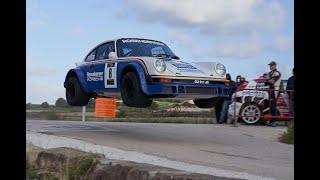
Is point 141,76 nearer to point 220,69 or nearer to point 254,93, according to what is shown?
point 220,69

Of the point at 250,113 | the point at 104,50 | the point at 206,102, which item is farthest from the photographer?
the point at 250,113

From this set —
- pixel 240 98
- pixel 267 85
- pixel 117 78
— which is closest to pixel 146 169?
pixel 117 78

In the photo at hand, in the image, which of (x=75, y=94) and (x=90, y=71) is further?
(x=90, y=71)

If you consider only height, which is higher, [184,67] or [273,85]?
[184,67]

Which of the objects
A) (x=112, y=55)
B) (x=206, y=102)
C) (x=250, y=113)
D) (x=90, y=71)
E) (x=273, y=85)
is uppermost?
(x=112, y=55)

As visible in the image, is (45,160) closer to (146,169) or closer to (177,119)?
(146,169)

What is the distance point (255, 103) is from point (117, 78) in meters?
Answer: 7.20

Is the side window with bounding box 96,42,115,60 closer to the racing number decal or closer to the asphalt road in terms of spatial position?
the racing number decal

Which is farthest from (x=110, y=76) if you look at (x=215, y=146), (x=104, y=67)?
(x=215, y=146)

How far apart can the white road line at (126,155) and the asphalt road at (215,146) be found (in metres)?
0.27

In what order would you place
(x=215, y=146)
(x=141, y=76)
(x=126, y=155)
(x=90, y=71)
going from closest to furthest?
(x=126, y=155) < (x=141, y=76) < (x=215, y=146) < (x=90, y=71)

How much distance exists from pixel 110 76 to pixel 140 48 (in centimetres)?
71

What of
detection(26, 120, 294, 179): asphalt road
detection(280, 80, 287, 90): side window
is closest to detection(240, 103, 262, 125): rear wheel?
detection(280, 80, 287, 90): side window

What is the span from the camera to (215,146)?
28.6 feet
